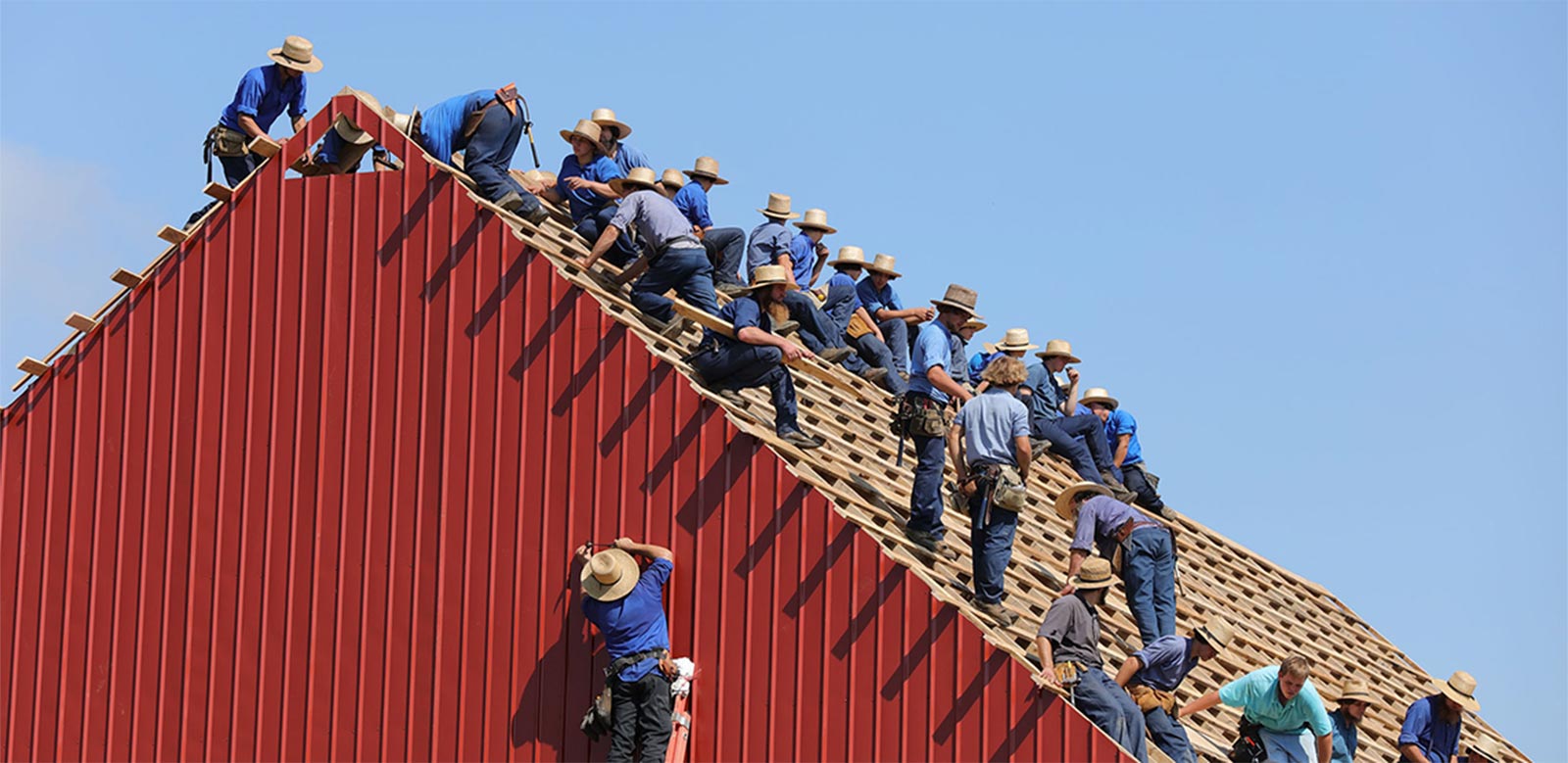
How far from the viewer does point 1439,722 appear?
57.1 ft

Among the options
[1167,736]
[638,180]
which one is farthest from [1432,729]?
[638,180]

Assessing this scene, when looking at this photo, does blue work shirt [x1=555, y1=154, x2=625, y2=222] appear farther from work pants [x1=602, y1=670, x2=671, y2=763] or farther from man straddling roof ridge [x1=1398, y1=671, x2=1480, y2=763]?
man straddling roof ridge [x1=1398, y1=671, x2=1480, y2=763]

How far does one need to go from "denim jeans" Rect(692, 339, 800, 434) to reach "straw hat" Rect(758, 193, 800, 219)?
552 cm

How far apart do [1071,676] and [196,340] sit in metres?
6.74

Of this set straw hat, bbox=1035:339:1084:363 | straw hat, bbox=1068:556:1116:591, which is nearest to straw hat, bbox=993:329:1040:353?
straw hat, bbox=1035:339:1084:363

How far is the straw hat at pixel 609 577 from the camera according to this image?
52.6 feet

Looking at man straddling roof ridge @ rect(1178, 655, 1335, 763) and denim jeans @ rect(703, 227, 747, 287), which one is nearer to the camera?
man straddling roof ridge @ rect(1178, 655, 1335, 763)

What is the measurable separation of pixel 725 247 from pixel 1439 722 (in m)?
6.67

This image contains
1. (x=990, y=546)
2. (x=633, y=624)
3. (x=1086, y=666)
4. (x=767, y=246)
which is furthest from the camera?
(x=767, y=246)

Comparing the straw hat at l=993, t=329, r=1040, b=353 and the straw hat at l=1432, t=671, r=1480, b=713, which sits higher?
the straw hat at l=993, t=329, r=1040, b=353

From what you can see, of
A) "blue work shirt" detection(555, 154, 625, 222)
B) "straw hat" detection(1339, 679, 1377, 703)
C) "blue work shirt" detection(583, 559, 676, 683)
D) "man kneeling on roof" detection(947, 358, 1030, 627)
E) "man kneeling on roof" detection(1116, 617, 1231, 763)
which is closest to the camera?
"man kneeling on roof" detection(1116, 617, 1231, 763)

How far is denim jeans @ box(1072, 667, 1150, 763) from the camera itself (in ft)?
49.9

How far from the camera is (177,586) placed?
17.5 metres

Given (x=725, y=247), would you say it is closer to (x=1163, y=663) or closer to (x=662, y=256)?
(x=662, y=256)
